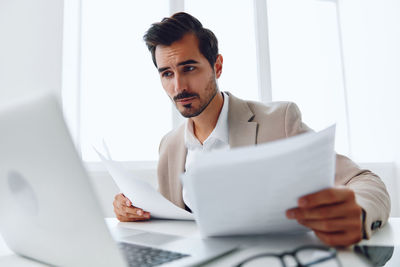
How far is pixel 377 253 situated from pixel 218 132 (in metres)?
0.83

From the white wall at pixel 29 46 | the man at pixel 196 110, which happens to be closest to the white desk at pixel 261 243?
the man at pixel 196 110

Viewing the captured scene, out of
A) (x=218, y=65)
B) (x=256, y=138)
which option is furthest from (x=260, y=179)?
(x=218, y=65)

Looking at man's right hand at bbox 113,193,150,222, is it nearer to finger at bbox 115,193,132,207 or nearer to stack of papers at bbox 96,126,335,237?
finger at bbox 115,193,132,207

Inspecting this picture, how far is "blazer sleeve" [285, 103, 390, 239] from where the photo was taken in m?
0.52

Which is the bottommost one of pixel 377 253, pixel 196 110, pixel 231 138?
pixel 377 253

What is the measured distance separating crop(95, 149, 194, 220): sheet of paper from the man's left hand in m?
0.35

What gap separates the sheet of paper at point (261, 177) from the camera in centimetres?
36

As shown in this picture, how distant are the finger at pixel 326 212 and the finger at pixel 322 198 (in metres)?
0.01

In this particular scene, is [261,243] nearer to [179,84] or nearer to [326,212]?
[326,212]

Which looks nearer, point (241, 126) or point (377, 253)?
point (377, 253)

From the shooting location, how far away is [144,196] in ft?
2.42

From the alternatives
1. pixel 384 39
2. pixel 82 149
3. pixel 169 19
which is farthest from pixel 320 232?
pixel 384 39

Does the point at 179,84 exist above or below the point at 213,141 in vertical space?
above

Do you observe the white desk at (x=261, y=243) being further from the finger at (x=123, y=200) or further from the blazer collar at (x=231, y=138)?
the blazer collar at (x=231, y=138)
